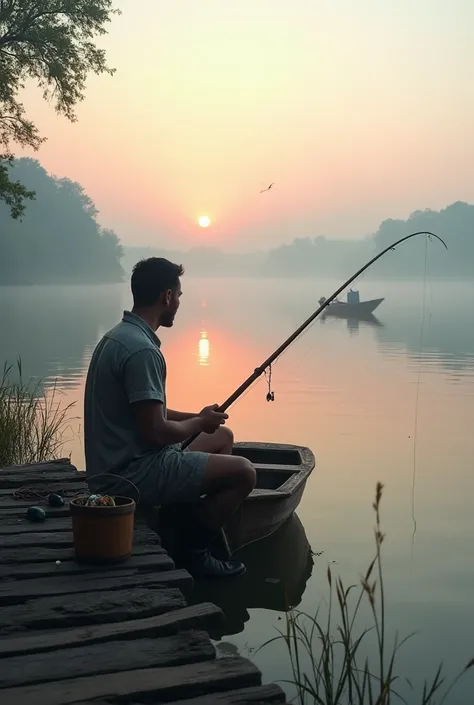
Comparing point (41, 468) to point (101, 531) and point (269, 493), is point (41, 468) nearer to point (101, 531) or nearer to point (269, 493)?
point (269, 493)

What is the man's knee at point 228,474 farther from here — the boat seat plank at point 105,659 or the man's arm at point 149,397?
the boat seat plank at point 105,659

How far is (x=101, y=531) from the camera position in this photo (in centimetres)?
379

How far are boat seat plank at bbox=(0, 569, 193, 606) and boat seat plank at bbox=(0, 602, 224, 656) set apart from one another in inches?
12.9

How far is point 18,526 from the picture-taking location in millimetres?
4535

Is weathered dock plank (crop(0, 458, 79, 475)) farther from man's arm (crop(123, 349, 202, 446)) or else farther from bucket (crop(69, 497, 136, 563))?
bucket (crop(69, 497, 136, 563))

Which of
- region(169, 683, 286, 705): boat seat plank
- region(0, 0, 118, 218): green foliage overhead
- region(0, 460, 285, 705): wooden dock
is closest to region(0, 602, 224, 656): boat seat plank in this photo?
region(0, 460, 285, 705): wooden dock

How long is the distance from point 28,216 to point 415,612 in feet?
439

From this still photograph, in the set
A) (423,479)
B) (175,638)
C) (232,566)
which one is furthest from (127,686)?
(423,479)

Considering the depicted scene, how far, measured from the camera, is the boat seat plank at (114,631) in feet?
9.80

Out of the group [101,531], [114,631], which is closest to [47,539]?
[101,531]

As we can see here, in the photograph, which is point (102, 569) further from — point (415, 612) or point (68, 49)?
point (68, 49)

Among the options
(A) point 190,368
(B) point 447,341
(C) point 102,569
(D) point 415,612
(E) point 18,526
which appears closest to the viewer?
(C) point 102,569

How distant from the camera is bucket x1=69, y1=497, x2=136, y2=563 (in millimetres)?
3754

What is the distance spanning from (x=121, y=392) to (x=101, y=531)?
2.46ft
